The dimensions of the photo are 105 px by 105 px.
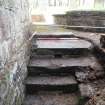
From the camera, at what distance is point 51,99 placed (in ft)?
11.1

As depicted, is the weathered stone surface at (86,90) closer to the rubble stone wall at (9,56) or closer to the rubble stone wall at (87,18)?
the rubble stone wall at (9,56)

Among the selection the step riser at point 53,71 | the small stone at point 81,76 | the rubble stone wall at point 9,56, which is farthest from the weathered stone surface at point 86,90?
the rubble stone wall at point 9,56

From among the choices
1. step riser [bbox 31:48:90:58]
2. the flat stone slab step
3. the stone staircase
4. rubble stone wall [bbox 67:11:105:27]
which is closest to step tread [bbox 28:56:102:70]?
the stone staircase

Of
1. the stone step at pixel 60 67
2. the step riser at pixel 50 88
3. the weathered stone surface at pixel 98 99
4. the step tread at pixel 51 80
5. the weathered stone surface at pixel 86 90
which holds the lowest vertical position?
the step riser at pixel 50 88

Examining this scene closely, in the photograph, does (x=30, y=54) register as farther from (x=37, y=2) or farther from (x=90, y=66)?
(x=37, y=2)

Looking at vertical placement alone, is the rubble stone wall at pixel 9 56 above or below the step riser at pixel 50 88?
above

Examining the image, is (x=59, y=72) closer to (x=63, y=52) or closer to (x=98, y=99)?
(x=63, y=52)

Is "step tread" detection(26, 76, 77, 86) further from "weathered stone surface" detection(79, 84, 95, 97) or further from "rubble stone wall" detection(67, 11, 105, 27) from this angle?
"rubble stone wall" detection(67, 11, 105, 27)

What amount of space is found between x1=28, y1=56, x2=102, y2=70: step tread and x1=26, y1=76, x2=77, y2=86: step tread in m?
0.22

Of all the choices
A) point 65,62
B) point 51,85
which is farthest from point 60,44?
point 51,85

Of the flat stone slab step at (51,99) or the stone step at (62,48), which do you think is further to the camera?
the stone step at (62,48)

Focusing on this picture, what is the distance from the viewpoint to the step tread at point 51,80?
3543 millimetres

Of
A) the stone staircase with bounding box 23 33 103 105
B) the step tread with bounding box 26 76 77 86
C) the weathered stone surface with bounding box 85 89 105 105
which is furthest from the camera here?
the step tread with bounding box 26 76 77 86

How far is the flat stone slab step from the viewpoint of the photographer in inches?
130
